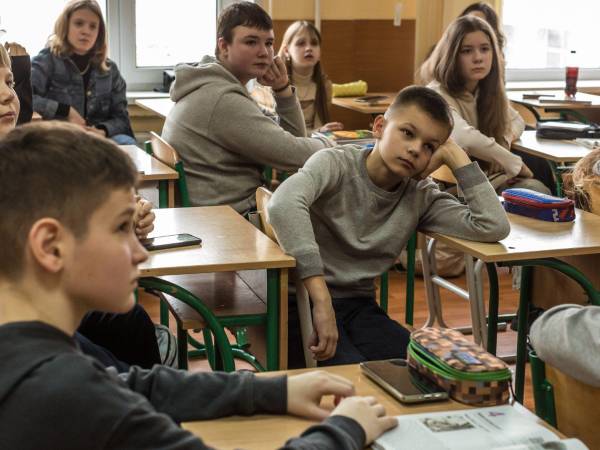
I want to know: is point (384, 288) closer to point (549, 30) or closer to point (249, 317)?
point (249, 317)

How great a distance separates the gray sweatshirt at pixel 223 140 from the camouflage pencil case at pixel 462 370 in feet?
6.40

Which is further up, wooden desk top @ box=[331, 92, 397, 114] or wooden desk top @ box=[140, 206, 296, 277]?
wooden desk top @ box=[331, 92, 397, 114]

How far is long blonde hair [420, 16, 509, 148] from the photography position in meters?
4.39

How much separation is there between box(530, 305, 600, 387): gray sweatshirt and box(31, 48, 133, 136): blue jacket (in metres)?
3.92

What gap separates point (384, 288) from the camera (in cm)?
397

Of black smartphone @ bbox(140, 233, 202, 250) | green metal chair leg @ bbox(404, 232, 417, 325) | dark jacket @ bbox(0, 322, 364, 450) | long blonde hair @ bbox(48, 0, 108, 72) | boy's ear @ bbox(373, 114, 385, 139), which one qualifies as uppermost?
long blonde hair @ bbox(48, 0, 108, 72)

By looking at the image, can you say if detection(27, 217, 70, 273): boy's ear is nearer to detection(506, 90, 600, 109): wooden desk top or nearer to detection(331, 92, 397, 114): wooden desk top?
detection(331, 92, 397, 114): wooden desk top

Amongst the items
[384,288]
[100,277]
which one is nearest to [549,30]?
[384,288]

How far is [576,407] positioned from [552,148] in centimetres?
272

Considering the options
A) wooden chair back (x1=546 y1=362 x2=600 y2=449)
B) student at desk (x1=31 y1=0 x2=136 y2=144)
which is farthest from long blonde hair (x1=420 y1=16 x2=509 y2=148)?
wooden chair back (x1=546 y1=362 x2=600 y2=449)

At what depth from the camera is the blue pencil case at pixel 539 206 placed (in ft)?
9.66

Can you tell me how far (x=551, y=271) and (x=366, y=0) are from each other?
13.7 ft

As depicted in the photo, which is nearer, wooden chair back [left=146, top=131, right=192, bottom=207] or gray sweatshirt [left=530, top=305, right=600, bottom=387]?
gray sweatshirt [left=530, top=305, right=600, bottom=387]

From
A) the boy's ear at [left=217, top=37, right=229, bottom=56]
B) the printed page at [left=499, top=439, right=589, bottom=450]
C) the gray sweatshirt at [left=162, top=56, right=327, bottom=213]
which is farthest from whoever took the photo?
the boy's ear at [left=217, top=37, right=229, bottom=56]
